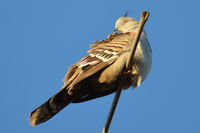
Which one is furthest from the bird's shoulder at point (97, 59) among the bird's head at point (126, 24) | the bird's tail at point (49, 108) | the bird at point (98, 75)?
the bird's head at point (126, 24)

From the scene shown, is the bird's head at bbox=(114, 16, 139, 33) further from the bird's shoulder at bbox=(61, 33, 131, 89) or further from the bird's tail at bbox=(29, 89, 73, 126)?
the bird's tail at bbox=(29, 89, 73, 126)

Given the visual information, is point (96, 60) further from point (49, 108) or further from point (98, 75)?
point (49, 108)

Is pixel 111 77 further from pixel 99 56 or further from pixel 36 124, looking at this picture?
pixel 36 124

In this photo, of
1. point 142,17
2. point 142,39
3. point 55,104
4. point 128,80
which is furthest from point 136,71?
point 142,17

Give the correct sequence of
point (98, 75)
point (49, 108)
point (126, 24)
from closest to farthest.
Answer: point (49, 108) < point (98, 75) < point (126, 24)

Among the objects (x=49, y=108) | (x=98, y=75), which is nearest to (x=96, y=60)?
(x=98, y=75)

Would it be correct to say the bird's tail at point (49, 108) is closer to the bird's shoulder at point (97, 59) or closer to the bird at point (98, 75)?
the bird at point (98, 75)
